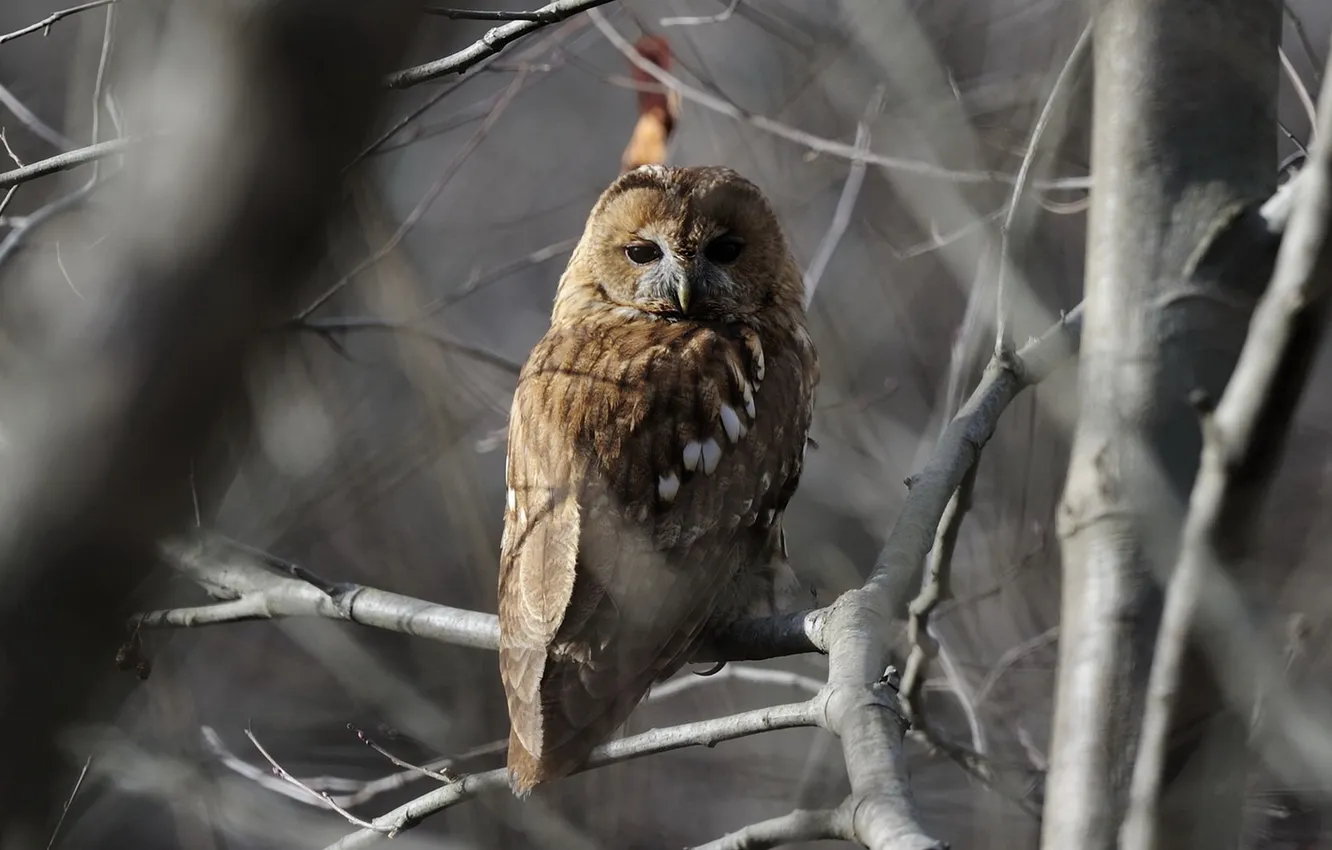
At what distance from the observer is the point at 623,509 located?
3.07 metres

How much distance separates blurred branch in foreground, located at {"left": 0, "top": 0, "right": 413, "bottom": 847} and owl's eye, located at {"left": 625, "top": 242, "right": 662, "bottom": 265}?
9.41 feet

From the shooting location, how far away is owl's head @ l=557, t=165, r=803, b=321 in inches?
149

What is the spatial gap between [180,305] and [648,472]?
2.12 meters

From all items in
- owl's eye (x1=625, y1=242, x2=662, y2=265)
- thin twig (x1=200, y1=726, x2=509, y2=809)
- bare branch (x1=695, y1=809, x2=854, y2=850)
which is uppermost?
owl's eye (x1=625, y1=242, x2=662, y2=265)

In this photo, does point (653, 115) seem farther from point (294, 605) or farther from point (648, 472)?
point (294, 605)

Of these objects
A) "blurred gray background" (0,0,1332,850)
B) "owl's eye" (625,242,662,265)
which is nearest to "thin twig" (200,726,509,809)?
"blurred gray background" (0,0,1332,850)

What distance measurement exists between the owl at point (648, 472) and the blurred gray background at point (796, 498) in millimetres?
591

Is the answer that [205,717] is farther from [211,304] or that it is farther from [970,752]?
[211,304]

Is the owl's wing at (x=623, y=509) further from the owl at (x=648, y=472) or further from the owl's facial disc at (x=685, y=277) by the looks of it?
the owl's facial disc at (x=685, y=277)

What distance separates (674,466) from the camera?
3148 millimetres

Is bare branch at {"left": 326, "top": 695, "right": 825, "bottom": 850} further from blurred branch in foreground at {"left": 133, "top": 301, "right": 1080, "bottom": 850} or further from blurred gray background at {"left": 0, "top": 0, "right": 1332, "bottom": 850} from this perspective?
blurred gray background at {"left": 0, "top": 0, "right": 1332, "bottom": 850}

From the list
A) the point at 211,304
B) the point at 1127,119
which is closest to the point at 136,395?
the point at 211,304

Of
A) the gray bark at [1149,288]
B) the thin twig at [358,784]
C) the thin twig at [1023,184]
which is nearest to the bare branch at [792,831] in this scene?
the gray bark at [1149,288]

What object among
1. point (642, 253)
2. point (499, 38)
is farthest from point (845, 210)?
point (499, 38)
